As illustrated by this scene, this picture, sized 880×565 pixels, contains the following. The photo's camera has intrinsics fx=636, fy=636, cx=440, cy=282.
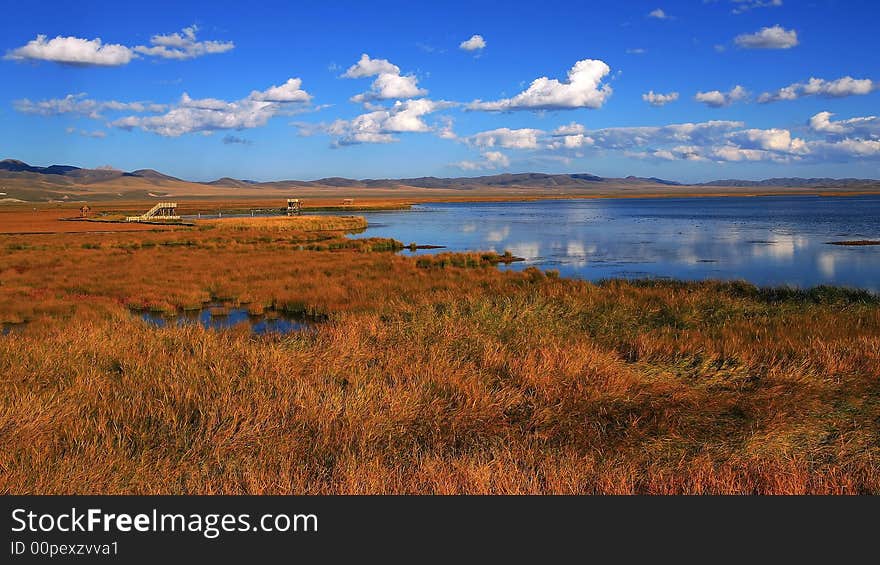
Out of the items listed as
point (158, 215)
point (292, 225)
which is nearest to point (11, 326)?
point (292, 225)

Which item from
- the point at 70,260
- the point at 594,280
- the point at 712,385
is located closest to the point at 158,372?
the point at 712,385

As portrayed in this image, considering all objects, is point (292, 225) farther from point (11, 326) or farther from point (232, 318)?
point (11, 326)

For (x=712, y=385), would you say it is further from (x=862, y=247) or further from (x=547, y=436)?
(x=862, y=247)

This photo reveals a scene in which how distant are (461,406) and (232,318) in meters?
13.8

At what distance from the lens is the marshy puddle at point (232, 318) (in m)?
18.7

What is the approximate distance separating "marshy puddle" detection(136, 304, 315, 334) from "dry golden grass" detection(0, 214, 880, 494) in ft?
14.5

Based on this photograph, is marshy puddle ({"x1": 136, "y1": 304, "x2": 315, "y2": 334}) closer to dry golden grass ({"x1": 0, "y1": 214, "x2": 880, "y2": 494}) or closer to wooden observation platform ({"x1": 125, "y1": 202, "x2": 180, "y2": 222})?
dry golden grass ({"x1": 0, "y1": 214, "x2": 880, "y2": 494})

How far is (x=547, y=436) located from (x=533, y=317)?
6.84m

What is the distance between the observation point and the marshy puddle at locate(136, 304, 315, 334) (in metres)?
18.7

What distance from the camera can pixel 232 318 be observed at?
19.9 m

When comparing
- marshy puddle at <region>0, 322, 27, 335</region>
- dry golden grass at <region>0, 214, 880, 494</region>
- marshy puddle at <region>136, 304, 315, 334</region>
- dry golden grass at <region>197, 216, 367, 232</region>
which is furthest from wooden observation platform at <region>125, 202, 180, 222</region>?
dry golden grass at <region>0, 214, 880, 494</region>

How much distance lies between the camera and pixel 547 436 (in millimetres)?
7188

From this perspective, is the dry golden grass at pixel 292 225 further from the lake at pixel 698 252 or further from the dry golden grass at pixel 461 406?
the dry golden grass at pixel 461 406

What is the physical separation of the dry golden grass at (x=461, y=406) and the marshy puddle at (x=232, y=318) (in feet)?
14.5
